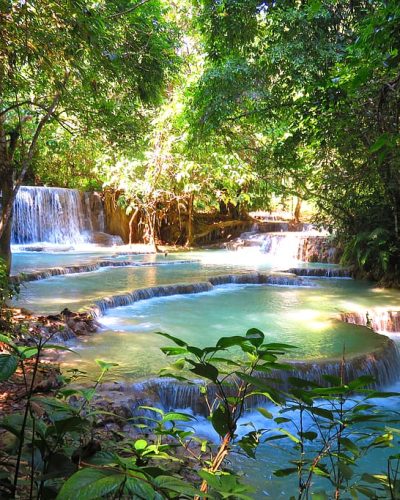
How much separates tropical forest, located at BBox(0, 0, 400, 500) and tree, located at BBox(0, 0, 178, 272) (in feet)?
0.12

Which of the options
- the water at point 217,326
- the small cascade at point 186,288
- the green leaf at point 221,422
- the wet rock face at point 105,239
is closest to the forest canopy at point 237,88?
the green leaf at point 221,422

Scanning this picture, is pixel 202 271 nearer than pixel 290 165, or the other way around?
pixel 290 165

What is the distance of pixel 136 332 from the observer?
649 centimetres

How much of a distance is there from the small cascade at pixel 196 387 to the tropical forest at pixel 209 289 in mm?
22

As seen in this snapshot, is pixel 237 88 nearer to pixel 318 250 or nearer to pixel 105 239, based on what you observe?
pixel 318 250

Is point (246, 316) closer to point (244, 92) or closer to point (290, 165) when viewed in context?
point (290, 165)

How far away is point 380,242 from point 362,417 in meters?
10.3

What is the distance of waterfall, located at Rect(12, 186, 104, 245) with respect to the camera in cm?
1812

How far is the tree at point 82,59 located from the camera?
3.80m

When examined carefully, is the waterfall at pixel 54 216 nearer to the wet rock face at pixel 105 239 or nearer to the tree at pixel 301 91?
the wet rock face at pixel 105 239

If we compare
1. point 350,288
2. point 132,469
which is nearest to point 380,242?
point 350,288

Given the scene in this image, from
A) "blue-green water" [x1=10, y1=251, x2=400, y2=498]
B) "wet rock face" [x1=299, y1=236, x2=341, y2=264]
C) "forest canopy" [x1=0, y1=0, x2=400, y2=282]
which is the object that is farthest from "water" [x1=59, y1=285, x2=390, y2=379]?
"wet rock face" [x1=299, y1=236, x2=341, y2=264]

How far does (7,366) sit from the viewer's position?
103cm

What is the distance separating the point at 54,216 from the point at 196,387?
1641cm
